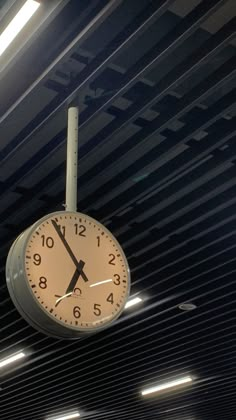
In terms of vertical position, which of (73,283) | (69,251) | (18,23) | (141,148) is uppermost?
(141,148)

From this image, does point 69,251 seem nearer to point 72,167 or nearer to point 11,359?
point 72,167

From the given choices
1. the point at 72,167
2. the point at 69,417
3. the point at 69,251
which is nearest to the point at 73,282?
the point at 69,251

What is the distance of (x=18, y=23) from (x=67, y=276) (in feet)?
5.00

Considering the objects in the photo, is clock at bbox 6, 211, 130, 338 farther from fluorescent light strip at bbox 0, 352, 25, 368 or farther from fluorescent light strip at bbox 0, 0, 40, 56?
fluorescent light strip at bbox 0, 352, 25, 368

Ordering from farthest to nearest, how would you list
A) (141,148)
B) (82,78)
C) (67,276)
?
(141,148)
(82,78)
(67,276)

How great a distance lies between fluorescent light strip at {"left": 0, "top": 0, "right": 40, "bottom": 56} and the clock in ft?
3.93

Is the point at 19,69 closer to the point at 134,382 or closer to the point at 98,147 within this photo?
the point at 98,147

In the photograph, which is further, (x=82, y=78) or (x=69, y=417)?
(x=69, y=417)

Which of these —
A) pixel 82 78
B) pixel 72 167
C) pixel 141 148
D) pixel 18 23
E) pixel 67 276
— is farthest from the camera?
pixel 141 148

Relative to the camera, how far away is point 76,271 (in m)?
2.88

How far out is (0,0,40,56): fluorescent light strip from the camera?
3371 millimetres

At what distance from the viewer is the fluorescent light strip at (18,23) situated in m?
3.37

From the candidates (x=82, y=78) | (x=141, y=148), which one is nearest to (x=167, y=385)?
(x=141, y=148)

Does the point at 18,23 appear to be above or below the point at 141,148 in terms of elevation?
below
